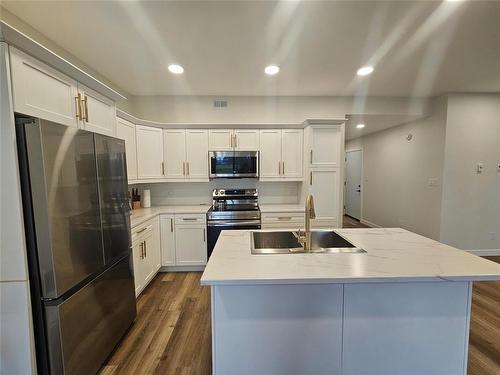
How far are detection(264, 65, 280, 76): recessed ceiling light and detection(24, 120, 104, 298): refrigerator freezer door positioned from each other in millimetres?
2014

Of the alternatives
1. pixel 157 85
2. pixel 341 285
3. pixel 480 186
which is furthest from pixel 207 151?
pixel 480 186

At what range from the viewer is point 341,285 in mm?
1332

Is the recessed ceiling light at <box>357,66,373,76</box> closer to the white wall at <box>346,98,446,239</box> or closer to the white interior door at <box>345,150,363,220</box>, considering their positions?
the white wall at <box>346,98,446,239</box>

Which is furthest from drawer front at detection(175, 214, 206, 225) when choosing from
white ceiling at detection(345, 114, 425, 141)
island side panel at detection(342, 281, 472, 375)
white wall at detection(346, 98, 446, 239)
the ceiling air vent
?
white wall at detection(346, 98, 446, 239)

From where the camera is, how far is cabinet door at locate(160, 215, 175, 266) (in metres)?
3.25

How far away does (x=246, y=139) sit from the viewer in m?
3.56

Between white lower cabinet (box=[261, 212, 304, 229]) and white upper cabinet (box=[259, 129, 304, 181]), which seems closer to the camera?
A: white lower cabinet (box=[261, 212, 304, 229])

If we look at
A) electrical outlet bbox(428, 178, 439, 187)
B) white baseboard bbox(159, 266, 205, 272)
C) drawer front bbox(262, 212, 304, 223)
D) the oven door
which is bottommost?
white baseboard bbox(159, 266, 205, 272)

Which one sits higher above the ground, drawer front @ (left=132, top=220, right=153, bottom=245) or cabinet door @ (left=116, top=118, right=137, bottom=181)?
cabinet door @ (left=116, top=118, right=137, bottom=181)

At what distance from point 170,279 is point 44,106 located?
2508mm

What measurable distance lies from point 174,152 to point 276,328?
116 inches

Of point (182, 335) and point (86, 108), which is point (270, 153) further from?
point (182, 335)

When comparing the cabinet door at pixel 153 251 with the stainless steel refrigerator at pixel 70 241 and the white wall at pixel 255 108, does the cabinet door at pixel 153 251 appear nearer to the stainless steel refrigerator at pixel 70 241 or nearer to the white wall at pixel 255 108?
the stainless steel refrigerator at pixel 70 241

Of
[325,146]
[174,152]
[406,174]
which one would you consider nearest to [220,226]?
[174,152]
